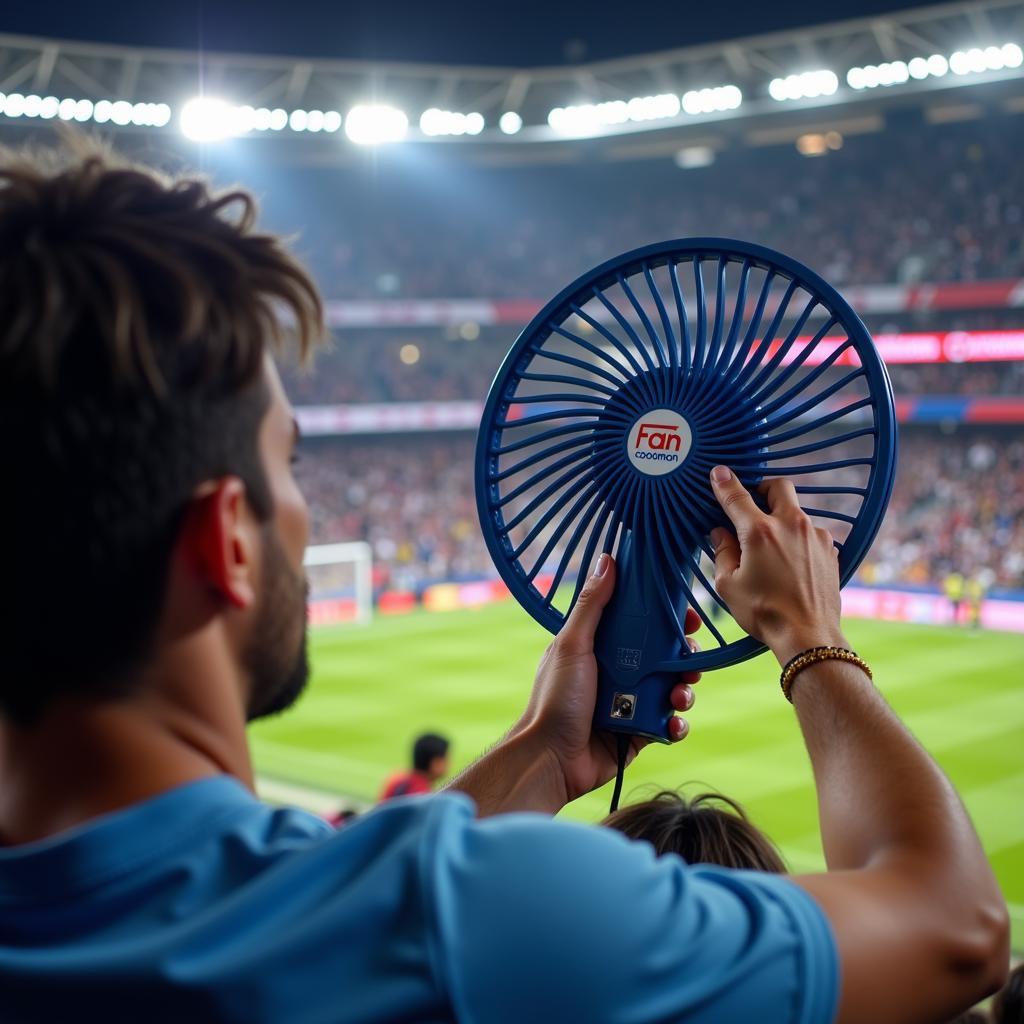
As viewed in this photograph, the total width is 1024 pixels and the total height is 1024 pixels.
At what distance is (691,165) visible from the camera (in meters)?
36.1

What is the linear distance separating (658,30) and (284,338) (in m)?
27.7

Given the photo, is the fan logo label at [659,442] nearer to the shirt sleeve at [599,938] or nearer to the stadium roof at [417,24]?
the shirt sleeve at [599,938]

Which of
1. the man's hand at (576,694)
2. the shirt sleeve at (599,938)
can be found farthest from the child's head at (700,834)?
the shirt sleeve at (599,938)

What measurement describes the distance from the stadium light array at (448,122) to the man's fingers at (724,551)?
32182 millimetres

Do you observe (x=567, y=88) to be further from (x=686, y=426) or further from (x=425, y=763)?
(x=686, y=426)

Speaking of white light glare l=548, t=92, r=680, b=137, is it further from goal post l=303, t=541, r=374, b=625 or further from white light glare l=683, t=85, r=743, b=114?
goal post l=303, t=541, r=374, b=625

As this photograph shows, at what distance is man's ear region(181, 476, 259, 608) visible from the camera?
109 cm

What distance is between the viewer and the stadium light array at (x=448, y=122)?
32.0 metres

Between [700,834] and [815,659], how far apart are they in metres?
0.87

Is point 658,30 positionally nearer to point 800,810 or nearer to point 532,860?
point 800,810

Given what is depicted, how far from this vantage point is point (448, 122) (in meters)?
32.3

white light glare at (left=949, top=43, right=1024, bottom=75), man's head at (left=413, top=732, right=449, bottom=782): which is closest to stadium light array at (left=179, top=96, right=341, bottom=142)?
white light glare at (left=949, top=43, right=1024, bottom=75)

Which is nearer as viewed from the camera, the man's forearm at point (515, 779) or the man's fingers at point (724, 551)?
the man's fingers at point (724, 551)

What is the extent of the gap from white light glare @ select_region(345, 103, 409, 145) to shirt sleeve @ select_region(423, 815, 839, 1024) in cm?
3179
